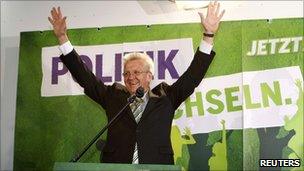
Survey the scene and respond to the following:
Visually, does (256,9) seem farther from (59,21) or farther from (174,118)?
(59,21)

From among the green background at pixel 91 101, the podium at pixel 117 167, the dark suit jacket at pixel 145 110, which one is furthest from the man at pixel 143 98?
the podium at pixel 117 167

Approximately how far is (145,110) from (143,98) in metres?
0.09

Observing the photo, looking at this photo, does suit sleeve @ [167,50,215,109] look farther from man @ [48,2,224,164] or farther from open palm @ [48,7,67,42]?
open palm @ [48,7,67,42]

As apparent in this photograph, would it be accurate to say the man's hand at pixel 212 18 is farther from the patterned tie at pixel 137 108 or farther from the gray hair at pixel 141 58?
the patterned tie at pixel 137 108

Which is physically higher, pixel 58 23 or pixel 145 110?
pixel 58 23

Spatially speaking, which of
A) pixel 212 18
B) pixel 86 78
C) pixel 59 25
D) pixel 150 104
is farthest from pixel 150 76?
pixel 59 25

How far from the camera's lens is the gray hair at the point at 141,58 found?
117 inches

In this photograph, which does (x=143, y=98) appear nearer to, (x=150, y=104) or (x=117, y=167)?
(x=150, y=104)

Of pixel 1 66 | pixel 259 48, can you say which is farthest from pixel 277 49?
pixel 1 66

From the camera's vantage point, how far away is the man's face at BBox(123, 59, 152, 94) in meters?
2.93

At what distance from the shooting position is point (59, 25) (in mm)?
3082

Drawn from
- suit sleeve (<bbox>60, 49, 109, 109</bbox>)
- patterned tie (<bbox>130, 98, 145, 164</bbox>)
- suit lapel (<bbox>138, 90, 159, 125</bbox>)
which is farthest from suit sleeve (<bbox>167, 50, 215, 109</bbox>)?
suit sleeve (<bbox>60, 49, 109, 109</bbox>)

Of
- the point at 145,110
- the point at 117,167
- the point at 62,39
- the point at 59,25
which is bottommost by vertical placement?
the point at 117,167

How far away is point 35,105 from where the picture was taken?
312 centimetres
